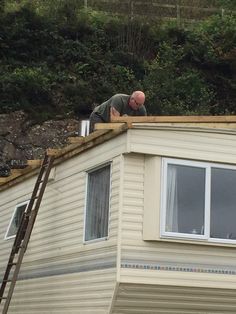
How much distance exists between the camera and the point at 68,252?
10211mm

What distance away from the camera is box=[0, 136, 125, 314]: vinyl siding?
359 inches

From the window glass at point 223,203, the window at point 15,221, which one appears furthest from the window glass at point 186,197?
the window at point 15,221

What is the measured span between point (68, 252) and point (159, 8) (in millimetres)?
20411

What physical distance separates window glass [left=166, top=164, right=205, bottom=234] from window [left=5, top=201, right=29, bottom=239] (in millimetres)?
3944

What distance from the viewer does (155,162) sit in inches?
355

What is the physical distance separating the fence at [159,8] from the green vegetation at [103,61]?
5.00 feet

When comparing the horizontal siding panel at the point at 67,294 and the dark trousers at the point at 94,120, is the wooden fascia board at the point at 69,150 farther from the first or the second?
the horizontal siding panel at the point at 67,294

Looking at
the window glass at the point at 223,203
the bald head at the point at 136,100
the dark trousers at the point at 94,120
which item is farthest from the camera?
the dark trousers at the point at 94,120

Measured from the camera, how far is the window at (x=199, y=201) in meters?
9.10

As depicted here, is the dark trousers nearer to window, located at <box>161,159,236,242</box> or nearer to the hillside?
window, located at <box>161,159,236,242</box>

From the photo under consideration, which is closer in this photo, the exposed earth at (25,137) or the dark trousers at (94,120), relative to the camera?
the dark trousers at (94,120)

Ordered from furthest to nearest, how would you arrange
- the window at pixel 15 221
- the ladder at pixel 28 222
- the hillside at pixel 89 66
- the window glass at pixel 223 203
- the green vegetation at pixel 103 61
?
1. the green vegetation at pixel 103 61
2. the hillside at pixel 89 66
3. the window at pixel 15 221
4. the ladder at pixel 28 222
5. the window glass at pixel 223 203

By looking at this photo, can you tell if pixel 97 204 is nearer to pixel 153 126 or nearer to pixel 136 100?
pixel 153 126

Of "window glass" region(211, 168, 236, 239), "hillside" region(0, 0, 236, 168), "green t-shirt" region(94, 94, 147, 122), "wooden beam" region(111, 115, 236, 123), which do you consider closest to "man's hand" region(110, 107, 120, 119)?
"green t-shirt" region(94, 94, 147, 122)
